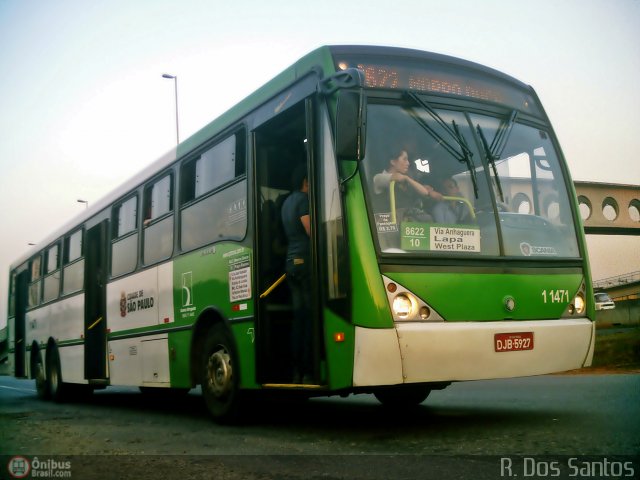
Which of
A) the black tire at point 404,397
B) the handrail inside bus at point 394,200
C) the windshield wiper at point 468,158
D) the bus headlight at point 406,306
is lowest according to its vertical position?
the black tire at point 404,397

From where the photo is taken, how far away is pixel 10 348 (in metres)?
18.8

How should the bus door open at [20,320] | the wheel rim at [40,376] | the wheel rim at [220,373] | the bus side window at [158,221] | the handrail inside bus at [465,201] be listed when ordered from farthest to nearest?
the bus door open at [20,320], the wheel rim at [40,376], the bus side window at [158,221], the wheel rim at [220,373], the handrail inside bus at [465,201]

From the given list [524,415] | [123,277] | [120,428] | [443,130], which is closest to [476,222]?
[443,130]

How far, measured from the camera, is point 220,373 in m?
8.16

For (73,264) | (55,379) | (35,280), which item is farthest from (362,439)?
(35,280)

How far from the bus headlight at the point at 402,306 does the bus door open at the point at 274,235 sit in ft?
5.72

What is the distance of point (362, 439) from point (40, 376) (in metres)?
10.9

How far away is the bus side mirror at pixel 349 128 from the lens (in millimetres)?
6242

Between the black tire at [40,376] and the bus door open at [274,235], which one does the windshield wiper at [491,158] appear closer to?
the bus door open at [274,235]

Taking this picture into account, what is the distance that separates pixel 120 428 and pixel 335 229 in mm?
4024

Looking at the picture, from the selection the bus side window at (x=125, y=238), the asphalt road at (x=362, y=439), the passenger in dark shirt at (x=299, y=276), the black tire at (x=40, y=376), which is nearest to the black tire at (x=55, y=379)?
the black tire at (x=40, y=376)

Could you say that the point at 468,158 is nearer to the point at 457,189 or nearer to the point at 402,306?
the point at 457,189

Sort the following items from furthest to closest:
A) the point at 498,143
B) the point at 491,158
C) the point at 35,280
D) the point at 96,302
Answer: the point at 35,280, the point at 96,302, the point at 498,143, the point at 491,158

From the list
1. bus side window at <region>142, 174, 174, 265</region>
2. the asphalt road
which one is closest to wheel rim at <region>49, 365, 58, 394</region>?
the asphalt road
